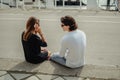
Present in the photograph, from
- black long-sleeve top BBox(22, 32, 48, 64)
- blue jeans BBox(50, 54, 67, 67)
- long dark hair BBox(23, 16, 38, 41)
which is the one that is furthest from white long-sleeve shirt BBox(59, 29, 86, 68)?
long dark hair BBox(23, 16, 38, 41)

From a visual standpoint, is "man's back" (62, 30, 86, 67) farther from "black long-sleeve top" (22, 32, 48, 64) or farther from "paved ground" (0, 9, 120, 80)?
"black long-sleeve top" (22, 32, 48, 64)

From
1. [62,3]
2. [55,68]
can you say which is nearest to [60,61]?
[55,68]

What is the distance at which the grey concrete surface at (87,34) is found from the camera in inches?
253

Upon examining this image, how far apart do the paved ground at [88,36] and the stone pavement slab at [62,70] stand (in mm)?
39

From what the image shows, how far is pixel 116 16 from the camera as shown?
1206cm

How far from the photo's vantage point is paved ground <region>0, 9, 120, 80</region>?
19.8 ft

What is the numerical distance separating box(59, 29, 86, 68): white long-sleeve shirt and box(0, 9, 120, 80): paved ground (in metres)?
0.30

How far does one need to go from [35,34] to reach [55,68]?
78 centimetres

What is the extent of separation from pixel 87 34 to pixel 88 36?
291mm

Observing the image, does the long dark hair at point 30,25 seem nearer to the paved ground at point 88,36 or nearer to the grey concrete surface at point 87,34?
the paved ground at point 88,36

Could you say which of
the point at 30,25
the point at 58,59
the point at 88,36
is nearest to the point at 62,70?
the point at 58,59

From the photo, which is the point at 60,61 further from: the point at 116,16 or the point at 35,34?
the point at 116,16

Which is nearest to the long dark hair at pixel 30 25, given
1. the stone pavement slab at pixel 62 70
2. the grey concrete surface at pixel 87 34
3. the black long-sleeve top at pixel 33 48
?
the black long-sleeve top at pixel 33 48

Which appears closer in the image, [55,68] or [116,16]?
[55,68]
